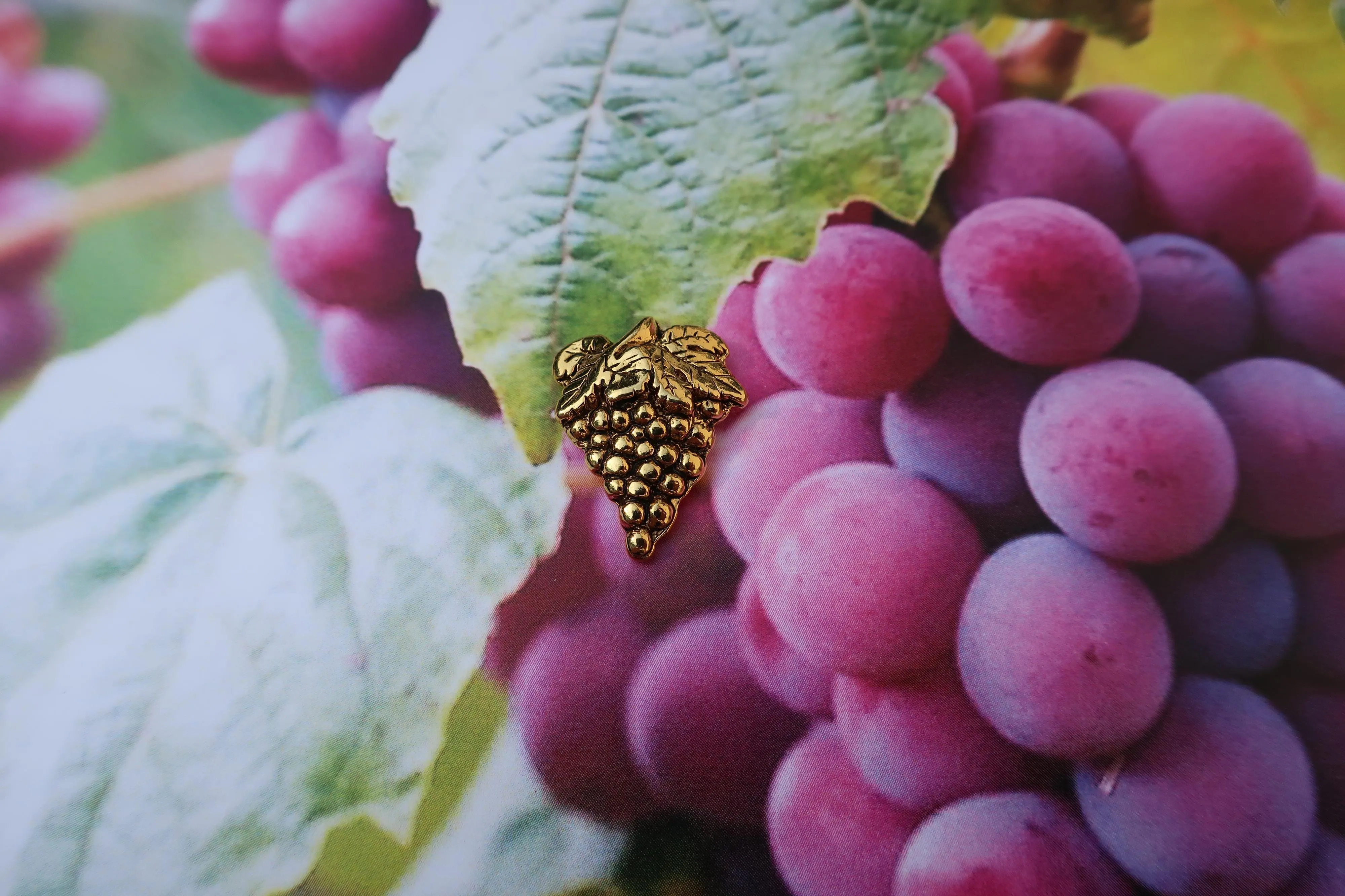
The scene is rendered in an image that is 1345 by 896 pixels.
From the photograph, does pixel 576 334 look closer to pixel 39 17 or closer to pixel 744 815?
pixel 744 815

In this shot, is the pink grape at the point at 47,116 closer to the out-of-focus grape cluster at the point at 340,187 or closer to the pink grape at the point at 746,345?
the out-of-focus grape cluster at the point at 340,187

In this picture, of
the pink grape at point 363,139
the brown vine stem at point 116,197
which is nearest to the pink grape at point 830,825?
the pink grape at point 363,139

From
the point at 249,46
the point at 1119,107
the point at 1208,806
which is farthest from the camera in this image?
the point at 249,46

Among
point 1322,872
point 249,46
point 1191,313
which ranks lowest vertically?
point 1322,872

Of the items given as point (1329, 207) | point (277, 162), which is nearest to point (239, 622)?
point (277, 162)

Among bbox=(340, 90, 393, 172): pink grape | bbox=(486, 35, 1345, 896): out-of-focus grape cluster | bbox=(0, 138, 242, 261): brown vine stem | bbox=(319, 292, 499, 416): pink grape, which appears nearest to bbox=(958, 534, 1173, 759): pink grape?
bbox=(486, 35, 1345, 896): out-of-focus grape cluster

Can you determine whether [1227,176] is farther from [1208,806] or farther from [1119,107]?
[1208,806]

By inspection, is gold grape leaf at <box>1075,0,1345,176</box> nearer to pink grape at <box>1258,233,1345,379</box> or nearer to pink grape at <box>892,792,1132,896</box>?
pink grape at <box>1258,233,1345,379</box>

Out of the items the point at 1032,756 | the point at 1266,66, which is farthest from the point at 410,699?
the point at 1266,66
